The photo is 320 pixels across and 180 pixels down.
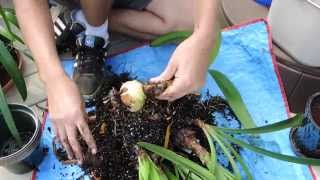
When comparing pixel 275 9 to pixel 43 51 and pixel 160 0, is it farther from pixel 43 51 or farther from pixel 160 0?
pixel 43 51

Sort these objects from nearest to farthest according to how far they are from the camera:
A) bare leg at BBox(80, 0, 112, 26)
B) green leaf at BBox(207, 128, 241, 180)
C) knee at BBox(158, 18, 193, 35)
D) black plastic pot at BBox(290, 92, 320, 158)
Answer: green leaf at BBox(207, 128, 241, 180) < black plastic pot at BBox(290, 92, 320, 158) < bare leg at BBox(80, 0, 112, 26) < knee at BBox(158, 18, 193, 35)

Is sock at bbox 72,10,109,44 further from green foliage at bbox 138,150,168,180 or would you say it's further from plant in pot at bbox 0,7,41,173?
green foliage at bbox 138,150,168,180

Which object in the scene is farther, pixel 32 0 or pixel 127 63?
pixel 127 63

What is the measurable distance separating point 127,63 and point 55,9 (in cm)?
41

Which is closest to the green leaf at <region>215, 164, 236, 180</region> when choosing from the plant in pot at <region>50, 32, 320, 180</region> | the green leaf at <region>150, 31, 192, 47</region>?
the plant in pot at <region>50, 32, 320, 180</region>

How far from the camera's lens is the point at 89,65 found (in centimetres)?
133

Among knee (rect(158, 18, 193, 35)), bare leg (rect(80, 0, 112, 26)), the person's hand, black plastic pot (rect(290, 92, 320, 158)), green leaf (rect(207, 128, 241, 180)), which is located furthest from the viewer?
knee (rect(158, 18, 193, 35))

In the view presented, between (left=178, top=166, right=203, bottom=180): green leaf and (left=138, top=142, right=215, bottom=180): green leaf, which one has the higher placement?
(left=138, top=142, right=215, bottom=180): green leaf

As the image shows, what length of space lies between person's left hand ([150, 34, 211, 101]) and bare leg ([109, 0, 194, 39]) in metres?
0.46

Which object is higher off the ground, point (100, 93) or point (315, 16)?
point (315, 16)

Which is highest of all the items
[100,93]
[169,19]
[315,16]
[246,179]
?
[315,16]

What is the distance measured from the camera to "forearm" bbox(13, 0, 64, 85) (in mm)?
978

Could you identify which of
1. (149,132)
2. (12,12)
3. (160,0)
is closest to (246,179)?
(149,132)

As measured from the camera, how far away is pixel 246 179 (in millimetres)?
1119
